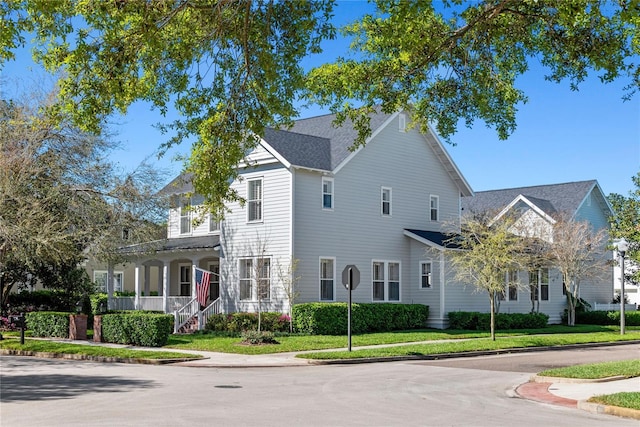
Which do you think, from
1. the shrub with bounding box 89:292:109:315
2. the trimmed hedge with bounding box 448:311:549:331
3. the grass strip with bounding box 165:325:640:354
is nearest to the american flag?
the grass strip with bounding box 165:325:640:354

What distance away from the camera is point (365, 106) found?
16.6 metres

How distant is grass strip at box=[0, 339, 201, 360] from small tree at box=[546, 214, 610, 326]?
906 inches

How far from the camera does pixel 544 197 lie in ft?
165

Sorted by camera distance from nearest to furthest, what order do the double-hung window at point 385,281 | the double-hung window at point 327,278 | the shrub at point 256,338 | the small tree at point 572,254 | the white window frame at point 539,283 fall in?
the shrub at point 256,338
the double-hung window at point 327,278
the double-hung window at point 385,281
the small tree at point 572,254
the white window frame at point 539,283

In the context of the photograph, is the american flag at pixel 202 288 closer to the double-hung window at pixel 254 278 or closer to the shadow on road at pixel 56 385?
the double-hung window at pixel 254 278

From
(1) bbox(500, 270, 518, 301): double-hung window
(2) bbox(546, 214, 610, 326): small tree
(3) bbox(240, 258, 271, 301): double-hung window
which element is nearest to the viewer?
(3) bbox(240, 258, 271, 301): double-hung window

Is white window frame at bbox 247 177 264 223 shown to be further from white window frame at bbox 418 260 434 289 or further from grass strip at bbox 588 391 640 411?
grass strip at bbox 588 391 640 411

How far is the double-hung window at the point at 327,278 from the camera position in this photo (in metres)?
32.5

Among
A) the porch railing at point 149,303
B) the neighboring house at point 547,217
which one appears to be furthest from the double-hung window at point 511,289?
the porch railing at point 149,303

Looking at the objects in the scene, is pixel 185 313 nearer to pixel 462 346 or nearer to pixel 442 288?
pixel 442 288

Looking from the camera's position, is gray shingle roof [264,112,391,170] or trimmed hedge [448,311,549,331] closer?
gray shingle roof [264,112,391,170]

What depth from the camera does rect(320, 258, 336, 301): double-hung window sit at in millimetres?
32500

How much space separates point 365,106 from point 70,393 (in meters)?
8.33

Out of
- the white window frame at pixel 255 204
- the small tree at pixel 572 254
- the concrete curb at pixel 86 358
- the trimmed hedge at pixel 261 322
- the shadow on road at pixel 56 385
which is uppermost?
the white window frame at pixel 255 204
